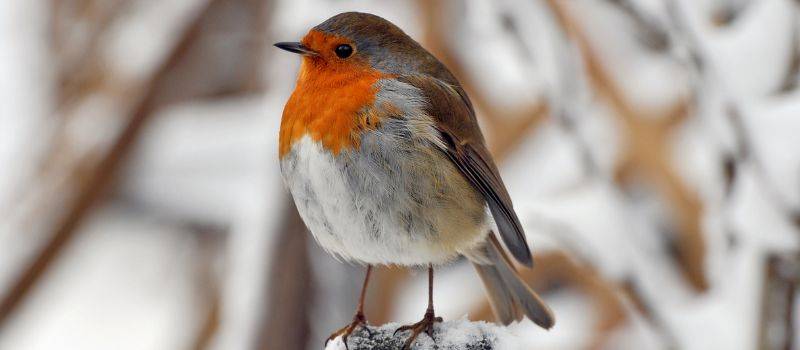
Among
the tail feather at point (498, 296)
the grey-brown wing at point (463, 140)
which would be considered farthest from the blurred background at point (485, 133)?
the grey-brown wing at point (463, 140)

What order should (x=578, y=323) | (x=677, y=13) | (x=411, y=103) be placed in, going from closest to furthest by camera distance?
(x=411, y=103)
(x=677, y=13)
(x=578, y=323)

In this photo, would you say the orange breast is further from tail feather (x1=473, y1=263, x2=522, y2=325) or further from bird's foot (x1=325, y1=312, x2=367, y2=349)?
tail feather (x1=473, y1=263, x2=522, y2=325)

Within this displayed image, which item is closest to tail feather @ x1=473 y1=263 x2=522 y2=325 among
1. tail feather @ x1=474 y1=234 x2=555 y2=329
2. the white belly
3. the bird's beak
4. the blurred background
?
tail feather @ x1=474 y1=234 x2=555 y2=329

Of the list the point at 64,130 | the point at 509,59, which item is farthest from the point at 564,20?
the point at 64,130

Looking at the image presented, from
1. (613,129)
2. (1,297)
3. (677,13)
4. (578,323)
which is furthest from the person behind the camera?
(578,323)

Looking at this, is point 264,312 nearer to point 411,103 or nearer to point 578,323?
point 411,103
